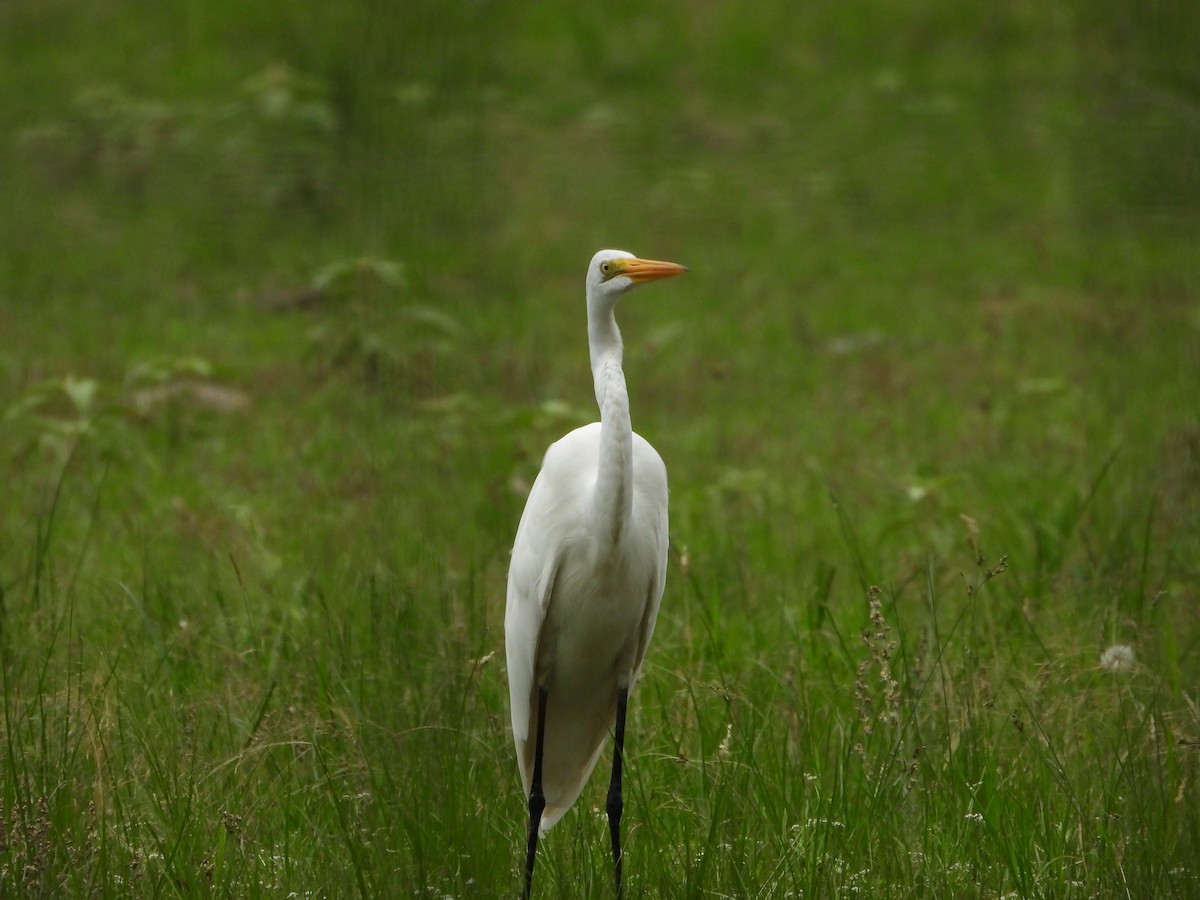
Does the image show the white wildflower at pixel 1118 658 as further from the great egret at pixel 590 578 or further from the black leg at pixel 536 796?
the black leg at pixel 536 796

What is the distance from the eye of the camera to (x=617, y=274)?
2279mm

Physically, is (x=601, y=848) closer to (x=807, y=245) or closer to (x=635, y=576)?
(x=635, y=576)

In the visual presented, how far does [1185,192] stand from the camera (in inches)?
83.2

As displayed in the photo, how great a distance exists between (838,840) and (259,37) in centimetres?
848

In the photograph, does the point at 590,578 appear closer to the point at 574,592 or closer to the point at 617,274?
the point at 574,592

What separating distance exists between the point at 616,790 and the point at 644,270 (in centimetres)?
90

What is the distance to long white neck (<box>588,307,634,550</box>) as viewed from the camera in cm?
215

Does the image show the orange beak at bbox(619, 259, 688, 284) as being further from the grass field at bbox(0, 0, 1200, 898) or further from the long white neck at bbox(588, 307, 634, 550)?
the grass field at bbox(0, 0, 1200, 898)

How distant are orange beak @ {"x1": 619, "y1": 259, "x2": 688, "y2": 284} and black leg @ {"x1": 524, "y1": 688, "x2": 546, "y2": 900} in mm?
799

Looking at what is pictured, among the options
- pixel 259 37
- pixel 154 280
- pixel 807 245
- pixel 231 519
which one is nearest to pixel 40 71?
pixel 259 37

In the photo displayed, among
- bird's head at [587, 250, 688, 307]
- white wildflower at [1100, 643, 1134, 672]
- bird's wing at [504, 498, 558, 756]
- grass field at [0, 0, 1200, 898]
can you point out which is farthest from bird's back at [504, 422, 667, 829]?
white wildflower at [1100, 643, 1134, 672]

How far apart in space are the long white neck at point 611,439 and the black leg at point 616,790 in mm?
400

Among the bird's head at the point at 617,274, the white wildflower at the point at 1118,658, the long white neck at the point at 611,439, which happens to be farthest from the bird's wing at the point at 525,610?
the white wildflower at the point at 1118,658

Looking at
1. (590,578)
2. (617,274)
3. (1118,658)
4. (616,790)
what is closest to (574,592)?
(590,578)
